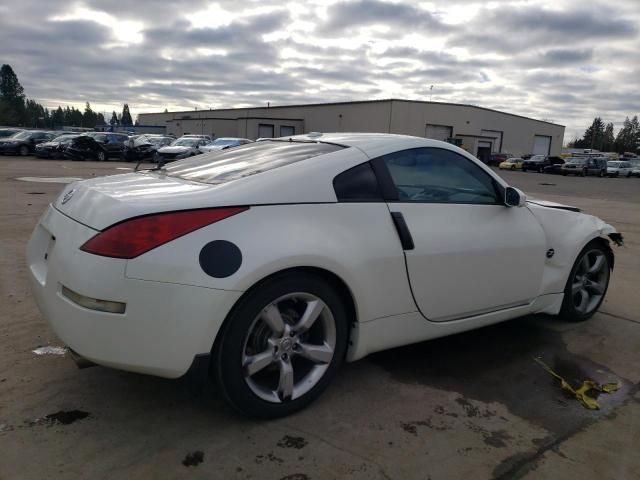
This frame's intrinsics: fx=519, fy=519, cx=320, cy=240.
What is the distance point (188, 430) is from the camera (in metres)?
2.66

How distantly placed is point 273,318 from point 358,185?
0.91m

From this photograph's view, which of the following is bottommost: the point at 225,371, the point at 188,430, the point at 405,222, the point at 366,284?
the point at 188,430

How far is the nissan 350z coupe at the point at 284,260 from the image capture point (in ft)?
7.66

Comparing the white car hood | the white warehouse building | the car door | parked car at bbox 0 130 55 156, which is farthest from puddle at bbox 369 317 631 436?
the white warehouse building

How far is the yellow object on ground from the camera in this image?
3.15m

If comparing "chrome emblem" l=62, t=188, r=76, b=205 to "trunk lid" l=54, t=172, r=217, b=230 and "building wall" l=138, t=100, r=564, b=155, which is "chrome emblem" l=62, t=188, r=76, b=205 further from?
"building wall" l=138, t=100, r=564, b=155

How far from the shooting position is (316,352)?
9.23 ft

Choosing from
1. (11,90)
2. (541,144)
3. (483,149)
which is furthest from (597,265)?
(11,90)

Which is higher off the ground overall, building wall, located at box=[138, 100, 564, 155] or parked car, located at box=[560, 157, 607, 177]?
building wall, located at box=[138, 100, 564, 155]

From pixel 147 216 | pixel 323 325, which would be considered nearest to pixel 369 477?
pixel 323 325

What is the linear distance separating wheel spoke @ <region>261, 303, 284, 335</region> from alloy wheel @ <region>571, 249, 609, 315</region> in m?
2.85

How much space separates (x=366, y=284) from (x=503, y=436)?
107cm

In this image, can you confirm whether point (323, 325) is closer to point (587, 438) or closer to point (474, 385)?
point (474, 385)

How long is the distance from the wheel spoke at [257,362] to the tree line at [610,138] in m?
131
